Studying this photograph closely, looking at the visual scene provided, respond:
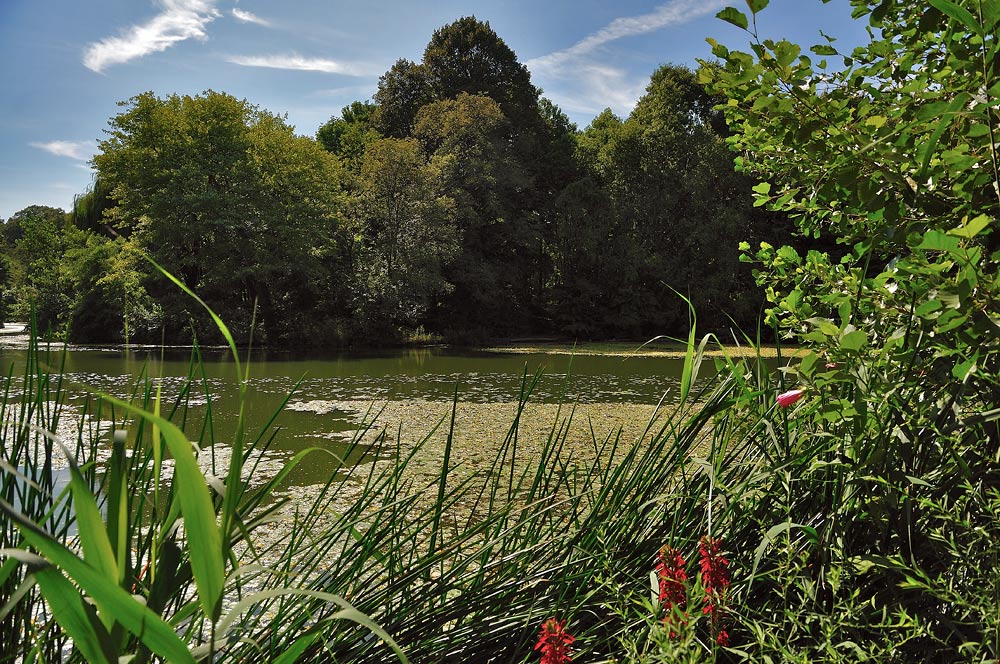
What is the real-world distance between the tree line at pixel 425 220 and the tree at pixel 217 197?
1.9 inches

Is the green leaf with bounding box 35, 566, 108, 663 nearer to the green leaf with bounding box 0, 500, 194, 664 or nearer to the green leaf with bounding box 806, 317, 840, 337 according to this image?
the green leaf with bounding box 0, 500, 194, 664

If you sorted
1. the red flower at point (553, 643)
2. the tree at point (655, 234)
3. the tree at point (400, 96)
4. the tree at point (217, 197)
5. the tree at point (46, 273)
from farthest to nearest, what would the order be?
1. the tree at point (400, 96)
2. the tree at point (655, 234)
3. the tree at point (46, 273)
4. the tree at point (217, 197)
5. the red flower at point (553, 643)

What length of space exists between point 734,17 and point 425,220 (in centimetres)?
1665

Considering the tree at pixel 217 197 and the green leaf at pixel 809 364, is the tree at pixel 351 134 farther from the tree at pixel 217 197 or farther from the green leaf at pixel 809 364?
the green leaf at pixel 809 364

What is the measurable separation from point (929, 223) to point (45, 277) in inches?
940

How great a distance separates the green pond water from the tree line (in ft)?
6.65

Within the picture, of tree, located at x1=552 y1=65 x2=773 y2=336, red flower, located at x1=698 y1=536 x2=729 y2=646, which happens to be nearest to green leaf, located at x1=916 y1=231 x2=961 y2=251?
red flower, located at x1=698 y1=536 x2=729 y2=646

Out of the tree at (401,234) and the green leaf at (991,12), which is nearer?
the green leaf at (991,12)

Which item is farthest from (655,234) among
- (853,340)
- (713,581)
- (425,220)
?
(713,581)

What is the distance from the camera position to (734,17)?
113 centimetres

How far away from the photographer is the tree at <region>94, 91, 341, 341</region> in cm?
1562

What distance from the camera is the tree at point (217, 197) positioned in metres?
15.6

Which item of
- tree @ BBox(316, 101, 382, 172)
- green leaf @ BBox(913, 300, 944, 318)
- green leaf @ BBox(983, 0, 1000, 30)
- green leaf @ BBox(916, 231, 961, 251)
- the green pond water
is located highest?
tree @ BBox(316, 101, 382, 172)

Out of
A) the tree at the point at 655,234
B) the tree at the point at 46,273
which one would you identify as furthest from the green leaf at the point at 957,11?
the tree at the point at 655,234
